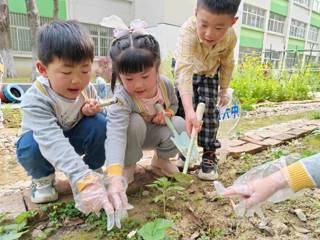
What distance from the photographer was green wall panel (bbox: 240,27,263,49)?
17.0 meters

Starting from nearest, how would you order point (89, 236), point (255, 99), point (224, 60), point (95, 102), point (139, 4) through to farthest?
point (89, 236)
point (95, 102)
point (224, 60)
point (255, 99)
point (139, 4)

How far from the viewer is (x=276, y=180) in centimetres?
78

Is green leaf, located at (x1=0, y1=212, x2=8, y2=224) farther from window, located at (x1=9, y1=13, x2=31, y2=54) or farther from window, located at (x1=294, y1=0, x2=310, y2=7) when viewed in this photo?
window, located at (x1=294, y1=0, x2=310, y2=7)

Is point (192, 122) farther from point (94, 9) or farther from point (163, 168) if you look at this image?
point (94, 9)

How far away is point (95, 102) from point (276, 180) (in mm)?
872

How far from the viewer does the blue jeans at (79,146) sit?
1.31 m

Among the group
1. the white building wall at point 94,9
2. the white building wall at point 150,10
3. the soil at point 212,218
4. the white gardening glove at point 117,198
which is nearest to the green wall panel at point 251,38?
the white building wall at point 150,10

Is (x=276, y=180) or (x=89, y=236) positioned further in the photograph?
(x=89, y=236)

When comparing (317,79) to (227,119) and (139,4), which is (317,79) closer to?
(227,119)

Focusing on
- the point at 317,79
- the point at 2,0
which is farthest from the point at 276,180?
the point at 2,0

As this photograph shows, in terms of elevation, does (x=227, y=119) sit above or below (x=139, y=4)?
below

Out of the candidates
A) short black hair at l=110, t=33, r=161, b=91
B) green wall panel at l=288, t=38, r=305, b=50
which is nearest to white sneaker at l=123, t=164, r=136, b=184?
short black hair at l=110, t=33, r=161, b=91

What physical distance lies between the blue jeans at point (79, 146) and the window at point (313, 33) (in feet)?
85.1

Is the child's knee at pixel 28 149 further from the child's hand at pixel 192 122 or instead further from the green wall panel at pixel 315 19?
the green wall panel at pixel 315 19
